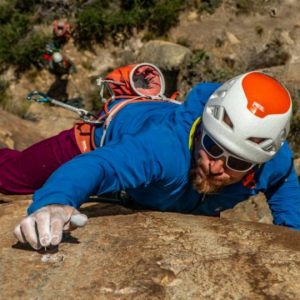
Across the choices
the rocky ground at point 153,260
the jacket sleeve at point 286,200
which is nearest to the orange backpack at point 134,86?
the rocky ground at point 153,260

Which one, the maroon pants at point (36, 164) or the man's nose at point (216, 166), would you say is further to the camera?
the maroon pants at point (36, 164)

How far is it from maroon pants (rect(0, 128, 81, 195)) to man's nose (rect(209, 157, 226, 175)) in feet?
3.44

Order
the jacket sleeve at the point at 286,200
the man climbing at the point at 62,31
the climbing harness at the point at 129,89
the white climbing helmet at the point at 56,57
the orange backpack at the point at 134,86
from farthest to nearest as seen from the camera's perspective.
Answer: the man climbing at the point at 62,31
the white climbing helmet at the point at 56,57
the orange backpack at the point at 134,86
the climbing harness at the point at 129,89
the jacket sleeve at the point at 286,200

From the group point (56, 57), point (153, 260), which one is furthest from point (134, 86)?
point (56, 57)

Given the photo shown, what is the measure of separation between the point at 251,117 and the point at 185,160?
1.38 feet

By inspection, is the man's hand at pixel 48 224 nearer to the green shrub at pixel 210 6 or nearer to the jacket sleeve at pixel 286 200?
the jacket sleeve at pixel 286 200

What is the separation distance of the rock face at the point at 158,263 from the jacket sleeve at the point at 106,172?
10.8 inches

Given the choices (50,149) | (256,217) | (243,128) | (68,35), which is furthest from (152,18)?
(243,128)

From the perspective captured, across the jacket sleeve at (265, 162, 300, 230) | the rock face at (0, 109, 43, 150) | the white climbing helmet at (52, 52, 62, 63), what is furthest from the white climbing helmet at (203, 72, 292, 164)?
the white climbing helmet at (52, 52, 62, 63)

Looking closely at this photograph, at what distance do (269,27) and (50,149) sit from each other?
29.9 ft

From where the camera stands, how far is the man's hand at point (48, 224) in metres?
1.83

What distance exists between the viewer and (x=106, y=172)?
2.29 meters

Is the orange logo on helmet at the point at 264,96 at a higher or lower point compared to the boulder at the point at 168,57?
higher

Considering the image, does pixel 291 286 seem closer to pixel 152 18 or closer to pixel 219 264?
pixel 219 264
